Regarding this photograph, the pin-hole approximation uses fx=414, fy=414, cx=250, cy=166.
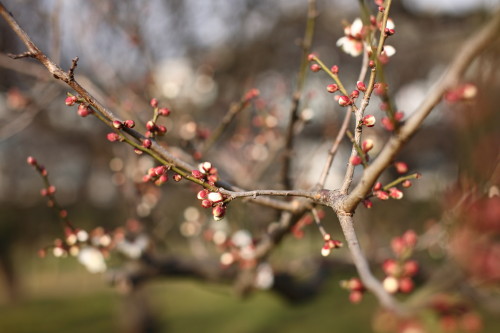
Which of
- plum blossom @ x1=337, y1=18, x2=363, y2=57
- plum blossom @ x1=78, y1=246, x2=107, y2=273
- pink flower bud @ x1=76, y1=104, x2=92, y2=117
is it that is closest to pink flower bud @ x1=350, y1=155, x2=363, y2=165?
plum blossom @ x1=337, y1=18, x2=363, y2=57

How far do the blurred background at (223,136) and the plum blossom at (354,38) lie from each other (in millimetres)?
36

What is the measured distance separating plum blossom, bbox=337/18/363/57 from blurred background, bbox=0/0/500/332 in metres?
0.04

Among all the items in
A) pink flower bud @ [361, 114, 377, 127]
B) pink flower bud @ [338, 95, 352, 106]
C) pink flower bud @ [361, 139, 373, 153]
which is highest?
pink flower bud @ [338, 95, 352, 106]

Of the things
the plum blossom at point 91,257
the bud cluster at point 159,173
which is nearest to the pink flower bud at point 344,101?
the bud cluster at point 159,173

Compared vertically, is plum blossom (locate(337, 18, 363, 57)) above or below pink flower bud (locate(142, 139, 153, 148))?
above

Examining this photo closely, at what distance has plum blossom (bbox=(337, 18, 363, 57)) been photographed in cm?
134

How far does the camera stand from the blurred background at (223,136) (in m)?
2.52

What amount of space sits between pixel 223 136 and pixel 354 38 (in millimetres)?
4037

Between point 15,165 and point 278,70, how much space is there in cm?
634

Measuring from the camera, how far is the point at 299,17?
6168 mm

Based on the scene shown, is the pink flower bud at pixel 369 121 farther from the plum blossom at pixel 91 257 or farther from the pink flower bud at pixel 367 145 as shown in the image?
the plum blossom at pixel 91 257

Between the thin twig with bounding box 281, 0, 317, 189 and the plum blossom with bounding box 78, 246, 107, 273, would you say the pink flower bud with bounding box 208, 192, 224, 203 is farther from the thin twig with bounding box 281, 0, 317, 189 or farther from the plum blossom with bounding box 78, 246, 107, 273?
the plum blossom with bounding box 78, 246, 107, 273

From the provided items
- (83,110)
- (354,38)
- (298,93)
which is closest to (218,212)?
(83,110)

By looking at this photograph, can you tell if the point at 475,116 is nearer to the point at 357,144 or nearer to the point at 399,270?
the point at 399,270
